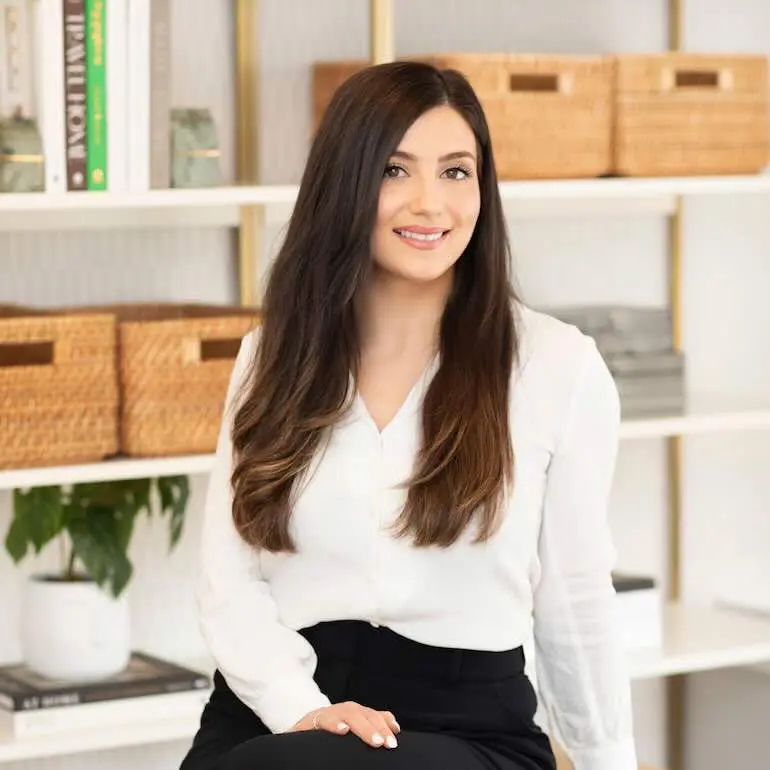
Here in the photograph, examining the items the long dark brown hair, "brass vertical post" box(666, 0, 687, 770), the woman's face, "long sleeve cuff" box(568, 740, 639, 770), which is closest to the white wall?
"brass vertical post" box(666, 0, 687, 770)

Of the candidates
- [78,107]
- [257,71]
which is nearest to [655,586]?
[257,71]

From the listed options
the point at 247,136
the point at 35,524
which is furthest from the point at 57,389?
the point at 247,136

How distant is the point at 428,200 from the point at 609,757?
59 centimetres

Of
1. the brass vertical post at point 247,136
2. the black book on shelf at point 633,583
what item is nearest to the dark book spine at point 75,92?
the brass vertical post at point 247,136

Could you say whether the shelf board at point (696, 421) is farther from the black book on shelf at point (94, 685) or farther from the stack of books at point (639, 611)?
the black book on shelf at point (94, 685)

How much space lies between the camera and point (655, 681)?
310 centimetres

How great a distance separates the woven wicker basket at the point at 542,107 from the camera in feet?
8.11

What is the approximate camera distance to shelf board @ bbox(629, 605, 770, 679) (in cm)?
268

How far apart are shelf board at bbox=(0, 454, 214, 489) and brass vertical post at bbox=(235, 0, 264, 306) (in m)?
0.38

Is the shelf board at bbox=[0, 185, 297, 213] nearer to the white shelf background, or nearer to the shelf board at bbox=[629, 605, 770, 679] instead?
the white shelf background

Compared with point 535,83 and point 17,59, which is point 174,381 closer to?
point 17,59

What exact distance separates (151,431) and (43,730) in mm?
422

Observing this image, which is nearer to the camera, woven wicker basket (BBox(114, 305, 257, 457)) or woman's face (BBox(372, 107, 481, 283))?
woman's face (BBox(372, 107, 481, 283))

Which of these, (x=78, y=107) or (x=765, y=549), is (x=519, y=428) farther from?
(x=765, y=549)
